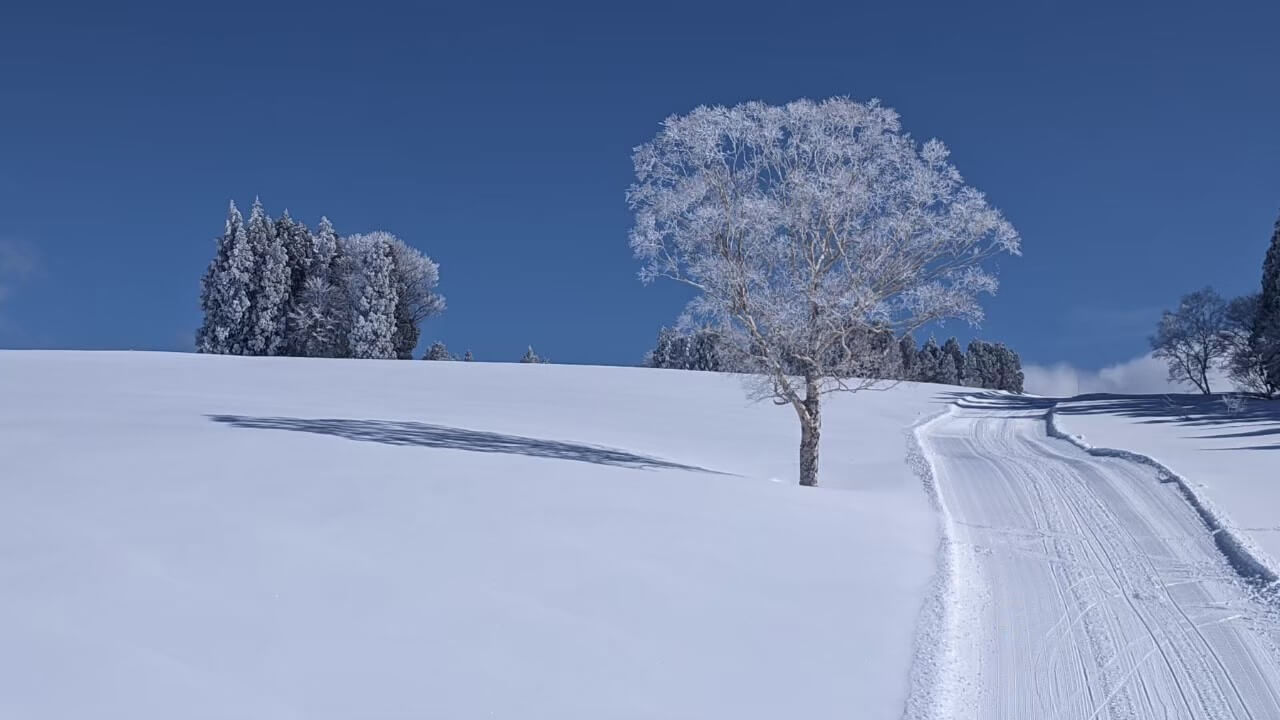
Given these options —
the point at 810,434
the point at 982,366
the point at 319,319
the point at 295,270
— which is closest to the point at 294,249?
the point at 295,270

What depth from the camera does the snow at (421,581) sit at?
515cm

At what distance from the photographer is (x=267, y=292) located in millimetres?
60719

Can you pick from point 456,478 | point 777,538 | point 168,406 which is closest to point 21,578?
point 456,478

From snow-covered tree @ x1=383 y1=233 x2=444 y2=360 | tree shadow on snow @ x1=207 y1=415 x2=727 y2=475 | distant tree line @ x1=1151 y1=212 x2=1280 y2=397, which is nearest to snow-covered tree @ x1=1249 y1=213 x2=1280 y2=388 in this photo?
distant tree line @ x1=1151 y1=212 x2=1280 y2=397

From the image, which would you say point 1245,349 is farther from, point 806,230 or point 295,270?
point 295,270

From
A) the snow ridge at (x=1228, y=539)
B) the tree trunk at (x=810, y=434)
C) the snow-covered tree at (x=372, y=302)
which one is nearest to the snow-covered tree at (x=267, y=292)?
the snow-covered tree at (x=372, y=302)

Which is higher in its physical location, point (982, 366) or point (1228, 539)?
point (982, 366)

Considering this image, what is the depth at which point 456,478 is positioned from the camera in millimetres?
11750

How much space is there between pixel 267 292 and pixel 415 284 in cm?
1216

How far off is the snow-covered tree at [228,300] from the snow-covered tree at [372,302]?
7601 mm

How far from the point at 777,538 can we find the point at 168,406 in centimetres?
1720

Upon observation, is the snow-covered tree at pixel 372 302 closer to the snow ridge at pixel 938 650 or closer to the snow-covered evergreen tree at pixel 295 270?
the snow-covered evergreen tree at pixel 295 270

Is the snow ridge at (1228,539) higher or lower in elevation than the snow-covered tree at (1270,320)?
lower

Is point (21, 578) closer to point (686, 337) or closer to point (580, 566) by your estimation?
point (580, 566)
